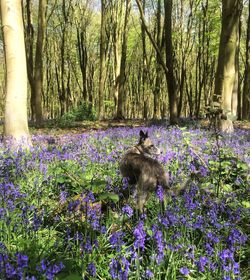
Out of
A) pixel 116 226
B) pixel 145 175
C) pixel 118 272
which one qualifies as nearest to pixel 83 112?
pixel 145 175

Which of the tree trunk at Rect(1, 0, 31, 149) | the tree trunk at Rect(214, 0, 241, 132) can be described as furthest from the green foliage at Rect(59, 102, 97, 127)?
the tree trunk at Rect(1, 0, 31, 149)

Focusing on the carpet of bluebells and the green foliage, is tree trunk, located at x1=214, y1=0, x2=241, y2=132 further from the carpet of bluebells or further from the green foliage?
the green foliage

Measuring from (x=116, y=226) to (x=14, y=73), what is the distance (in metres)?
6.49

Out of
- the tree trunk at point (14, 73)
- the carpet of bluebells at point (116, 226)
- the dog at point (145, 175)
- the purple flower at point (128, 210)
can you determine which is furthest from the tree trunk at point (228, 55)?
the purple flower at point (128, 210)

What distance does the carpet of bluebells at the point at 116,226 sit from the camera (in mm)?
3074

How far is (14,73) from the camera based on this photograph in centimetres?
934

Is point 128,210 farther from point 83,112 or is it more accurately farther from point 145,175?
point 83,112

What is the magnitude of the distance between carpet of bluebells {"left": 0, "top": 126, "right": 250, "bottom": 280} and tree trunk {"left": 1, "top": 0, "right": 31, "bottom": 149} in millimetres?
2202

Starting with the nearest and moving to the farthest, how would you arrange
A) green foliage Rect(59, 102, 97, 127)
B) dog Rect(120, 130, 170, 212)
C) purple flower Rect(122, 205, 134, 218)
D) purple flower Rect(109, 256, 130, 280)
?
purple flower Rect(109, 256, 130, 280) < purple flower Rect(122, 205, 134, 218) < dog Rect(120, 130, 170, 212) < green foliage Rect(59, 102, 97, 127)

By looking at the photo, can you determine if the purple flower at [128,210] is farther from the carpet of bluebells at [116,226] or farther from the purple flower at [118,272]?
the purple flower at [118,272]

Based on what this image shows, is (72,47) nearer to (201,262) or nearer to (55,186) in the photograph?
(55,186)

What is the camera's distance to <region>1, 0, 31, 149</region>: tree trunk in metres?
9.10

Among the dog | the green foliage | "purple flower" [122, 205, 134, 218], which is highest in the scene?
the green foliage

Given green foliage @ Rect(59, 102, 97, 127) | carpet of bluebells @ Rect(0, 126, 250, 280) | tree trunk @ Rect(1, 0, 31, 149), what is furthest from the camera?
green foliage @ Rect(59, 102, 97, 127)
